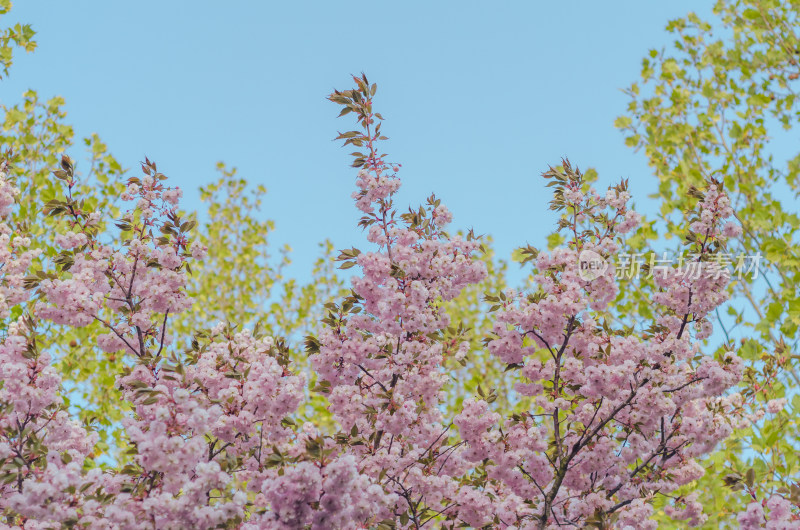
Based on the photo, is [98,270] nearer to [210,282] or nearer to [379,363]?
[379,363]

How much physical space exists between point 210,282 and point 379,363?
342 inches

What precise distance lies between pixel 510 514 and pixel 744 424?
9.69ft

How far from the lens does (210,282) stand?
13.1m

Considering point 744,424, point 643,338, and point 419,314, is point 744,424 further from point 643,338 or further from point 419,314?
point 419,314

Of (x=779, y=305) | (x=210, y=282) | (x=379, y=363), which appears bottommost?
(x=379, y=363)

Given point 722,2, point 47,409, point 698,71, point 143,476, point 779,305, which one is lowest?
point 143,476

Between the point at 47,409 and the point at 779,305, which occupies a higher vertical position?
the point at 779,305

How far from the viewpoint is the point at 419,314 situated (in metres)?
4.96

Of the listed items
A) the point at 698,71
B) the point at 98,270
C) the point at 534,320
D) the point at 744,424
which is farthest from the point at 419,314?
the point at 698,71

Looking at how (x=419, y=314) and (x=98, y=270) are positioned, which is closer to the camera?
(x=419, y=314)

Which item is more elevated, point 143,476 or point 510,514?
point 510,514

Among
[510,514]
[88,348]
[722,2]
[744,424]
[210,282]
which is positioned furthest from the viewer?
[210,282]

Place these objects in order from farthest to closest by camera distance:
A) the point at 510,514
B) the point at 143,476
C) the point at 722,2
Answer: the point at 722,2 → the point at 510,514 → the point at 143,476

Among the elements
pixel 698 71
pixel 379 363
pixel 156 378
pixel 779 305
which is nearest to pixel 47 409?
pixel 156 378
